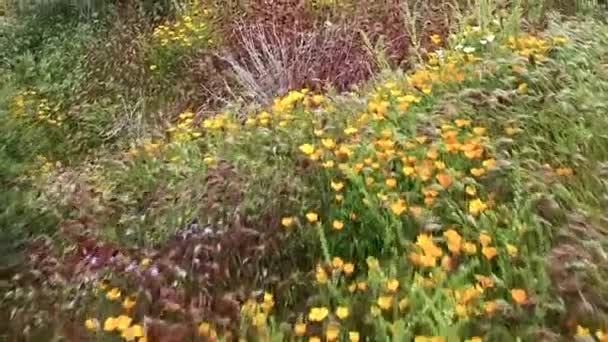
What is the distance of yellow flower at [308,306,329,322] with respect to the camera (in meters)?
2.61

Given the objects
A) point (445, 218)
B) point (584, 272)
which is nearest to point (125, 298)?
point (445, 218)

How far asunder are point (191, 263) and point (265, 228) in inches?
12.9

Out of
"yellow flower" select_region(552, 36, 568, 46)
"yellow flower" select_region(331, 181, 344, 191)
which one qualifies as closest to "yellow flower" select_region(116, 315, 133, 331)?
"yellow flower" select_region(331, 181, 344, 191)

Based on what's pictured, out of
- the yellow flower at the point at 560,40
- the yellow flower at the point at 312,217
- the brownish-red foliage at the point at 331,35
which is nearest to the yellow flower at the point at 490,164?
the yellow flower at the point at 312,217

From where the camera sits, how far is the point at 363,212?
3371 millimetres

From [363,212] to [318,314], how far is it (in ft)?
2.63

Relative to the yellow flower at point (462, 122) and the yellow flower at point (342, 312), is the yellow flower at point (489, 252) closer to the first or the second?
the yellow flower at point (342, 312)

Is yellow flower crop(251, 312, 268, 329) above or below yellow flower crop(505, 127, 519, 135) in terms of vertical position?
above

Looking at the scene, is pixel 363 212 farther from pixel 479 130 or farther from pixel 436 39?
pixel 436 39

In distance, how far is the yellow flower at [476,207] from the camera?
300 cm

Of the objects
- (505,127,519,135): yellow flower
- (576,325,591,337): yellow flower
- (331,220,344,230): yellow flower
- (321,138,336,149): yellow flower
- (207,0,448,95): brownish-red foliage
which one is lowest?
(207,0,448,95): brownish-red foliage

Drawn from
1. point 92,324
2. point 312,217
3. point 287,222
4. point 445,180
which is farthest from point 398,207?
point 92,324

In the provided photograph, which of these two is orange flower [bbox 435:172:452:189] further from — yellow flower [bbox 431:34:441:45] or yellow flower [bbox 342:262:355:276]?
yellow flower [bbox 431:34:441:45]

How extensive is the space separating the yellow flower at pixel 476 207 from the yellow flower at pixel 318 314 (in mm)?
676
